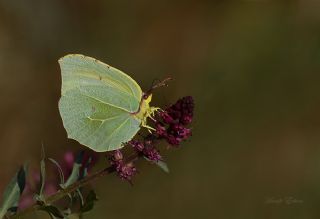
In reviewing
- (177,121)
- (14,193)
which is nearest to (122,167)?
(177,121)

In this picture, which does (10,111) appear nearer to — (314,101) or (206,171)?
(206,171)

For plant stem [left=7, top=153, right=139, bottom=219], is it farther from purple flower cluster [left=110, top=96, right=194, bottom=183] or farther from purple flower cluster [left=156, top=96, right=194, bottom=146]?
purple flower cluster [left=156, top=96, right=194, bottom=146]

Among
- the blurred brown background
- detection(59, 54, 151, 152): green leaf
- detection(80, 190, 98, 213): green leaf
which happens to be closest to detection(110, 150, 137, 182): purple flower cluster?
detection(80, 190, 98, 213): green leaf

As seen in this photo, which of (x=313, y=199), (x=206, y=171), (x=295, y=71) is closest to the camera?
(x=313, y=199)

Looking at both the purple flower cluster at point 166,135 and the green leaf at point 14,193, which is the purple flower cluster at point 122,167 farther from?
the green leaf at point 14,193

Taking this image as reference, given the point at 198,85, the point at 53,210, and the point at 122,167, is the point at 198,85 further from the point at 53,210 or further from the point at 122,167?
the point at 53,210

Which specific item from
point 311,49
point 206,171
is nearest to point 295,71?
point 311,49
